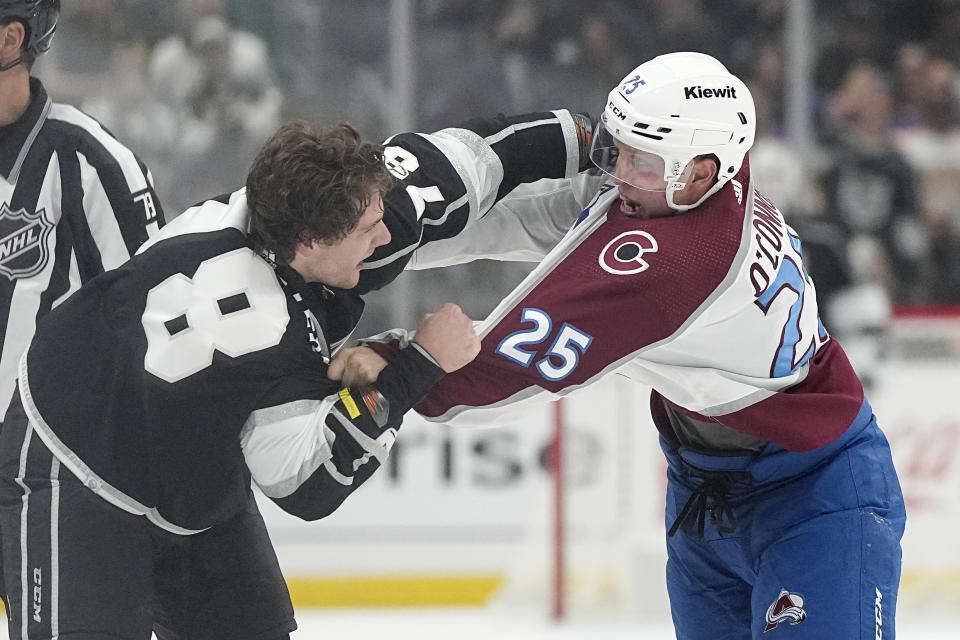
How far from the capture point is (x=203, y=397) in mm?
2088

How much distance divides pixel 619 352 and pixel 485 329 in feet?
0.77

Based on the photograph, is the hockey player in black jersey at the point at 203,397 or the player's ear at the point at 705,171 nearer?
the hockey player in black jersey at the point at 203,397

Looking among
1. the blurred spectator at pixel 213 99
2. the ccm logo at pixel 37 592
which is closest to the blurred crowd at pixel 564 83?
the blurred spectator at pixel 213 99

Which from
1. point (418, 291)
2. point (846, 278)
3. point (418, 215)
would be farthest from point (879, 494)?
point (418, 291)

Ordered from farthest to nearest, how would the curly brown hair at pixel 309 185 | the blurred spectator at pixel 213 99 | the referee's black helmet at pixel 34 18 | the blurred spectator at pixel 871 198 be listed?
the blurred spectator at pixel 871 198 < the blurred spectator at pixel 213 99 < the referee's black helmet at pixel 34 18 < the curly brown hair at pixel 309 185

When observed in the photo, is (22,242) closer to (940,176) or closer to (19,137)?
(19,137)

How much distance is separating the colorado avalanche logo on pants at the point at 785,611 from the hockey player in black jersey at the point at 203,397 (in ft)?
2.38

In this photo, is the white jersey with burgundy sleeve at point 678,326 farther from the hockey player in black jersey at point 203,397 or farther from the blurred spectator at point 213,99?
the blurred spectator at point 213,99

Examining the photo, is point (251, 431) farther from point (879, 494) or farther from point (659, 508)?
point (659, 508)

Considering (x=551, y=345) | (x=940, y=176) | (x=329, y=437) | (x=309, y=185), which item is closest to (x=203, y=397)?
(x=329, y=437)

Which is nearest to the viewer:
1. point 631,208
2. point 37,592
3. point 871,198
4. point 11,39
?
point 37,592

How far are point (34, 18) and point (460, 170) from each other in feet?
2.88

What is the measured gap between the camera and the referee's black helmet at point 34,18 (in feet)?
8.20

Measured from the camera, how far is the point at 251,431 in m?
2.13
